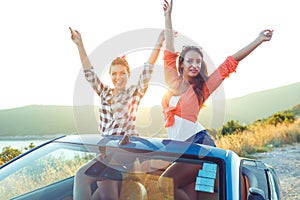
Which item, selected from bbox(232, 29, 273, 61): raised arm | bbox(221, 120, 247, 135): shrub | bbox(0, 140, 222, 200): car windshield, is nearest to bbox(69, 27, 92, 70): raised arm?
bbox(0, 140, 222, 200): car windshield

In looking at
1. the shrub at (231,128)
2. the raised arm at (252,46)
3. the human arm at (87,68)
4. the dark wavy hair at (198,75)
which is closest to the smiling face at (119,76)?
the human arm at (87,68)

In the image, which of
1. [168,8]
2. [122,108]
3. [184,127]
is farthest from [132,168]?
[168,8]

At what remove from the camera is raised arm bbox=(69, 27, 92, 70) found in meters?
3.93

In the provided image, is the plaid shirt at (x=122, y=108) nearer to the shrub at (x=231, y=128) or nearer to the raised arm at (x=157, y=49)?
the raised arm at (x=157, y=49)

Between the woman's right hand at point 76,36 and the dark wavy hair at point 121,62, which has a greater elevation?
the woman's right hand at point 76,36

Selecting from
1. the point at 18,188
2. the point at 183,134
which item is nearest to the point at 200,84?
the point at 183,134

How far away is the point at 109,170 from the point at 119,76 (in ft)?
3.52

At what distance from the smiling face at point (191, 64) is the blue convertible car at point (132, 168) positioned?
34.8 inches

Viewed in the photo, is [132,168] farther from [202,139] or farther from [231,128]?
[231,128]

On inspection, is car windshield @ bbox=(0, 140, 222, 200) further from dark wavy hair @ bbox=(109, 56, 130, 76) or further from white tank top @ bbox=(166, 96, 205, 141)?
dark wavy hair @ bbox=(109, 56, 130, 76)

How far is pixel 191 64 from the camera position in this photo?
139 inches

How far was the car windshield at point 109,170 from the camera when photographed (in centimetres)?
253

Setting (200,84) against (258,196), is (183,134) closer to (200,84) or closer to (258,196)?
(200,84)

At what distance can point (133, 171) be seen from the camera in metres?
2.72
